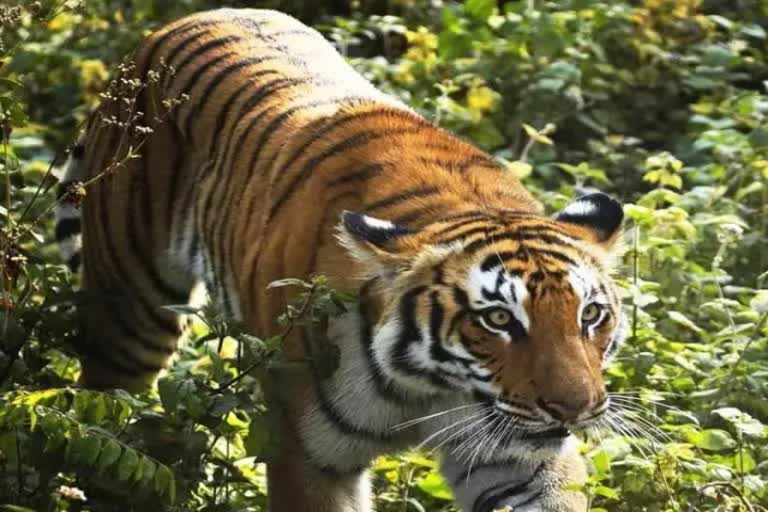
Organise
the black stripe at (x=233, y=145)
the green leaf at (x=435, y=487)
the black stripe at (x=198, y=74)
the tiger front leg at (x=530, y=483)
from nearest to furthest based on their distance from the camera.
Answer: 1. the tiger front leg at (x=530, y=483)
2. the green leaf at (x=435, y=487)
3. the black stripe at (x=233, y=145)
4. the black stripe at (x=198, y=74)

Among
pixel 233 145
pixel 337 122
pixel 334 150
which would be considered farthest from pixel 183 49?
pixel 334 150

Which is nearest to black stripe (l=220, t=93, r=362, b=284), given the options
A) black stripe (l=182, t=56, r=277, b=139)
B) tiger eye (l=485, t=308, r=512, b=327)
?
black stripe (l=182, t=56, r=277, b=139)

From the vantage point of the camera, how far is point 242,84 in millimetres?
4918

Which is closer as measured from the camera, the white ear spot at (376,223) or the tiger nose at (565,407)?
the tiger nose at (565,407)

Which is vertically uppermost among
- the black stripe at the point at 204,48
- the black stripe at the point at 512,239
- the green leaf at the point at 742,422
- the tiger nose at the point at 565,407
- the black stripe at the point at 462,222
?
the black stripe at the point at 512,239

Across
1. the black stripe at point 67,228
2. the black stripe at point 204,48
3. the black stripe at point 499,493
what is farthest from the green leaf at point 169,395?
the black stripe at point 67,228

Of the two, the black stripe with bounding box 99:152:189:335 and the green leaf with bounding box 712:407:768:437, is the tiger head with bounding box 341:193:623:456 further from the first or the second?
the black stripe with bounding box 99:152:189:335

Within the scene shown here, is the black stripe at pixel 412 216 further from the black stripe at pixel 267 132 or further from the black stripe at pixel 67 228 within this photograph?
the black stripe at pixel 67 228

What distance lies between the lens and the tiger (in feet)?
12.1

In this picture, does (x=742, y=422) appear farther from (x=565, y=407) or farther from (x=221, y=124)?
(x=221, y=124)

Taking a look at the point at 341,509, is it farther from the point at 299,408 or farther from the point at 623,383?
the point at 623,383

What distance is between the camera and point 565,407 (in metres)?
3.54

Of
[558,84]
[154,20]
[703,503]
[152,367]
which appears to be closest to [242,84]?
[152,367]

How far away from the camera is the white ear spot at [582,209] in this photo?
13.4 feet
